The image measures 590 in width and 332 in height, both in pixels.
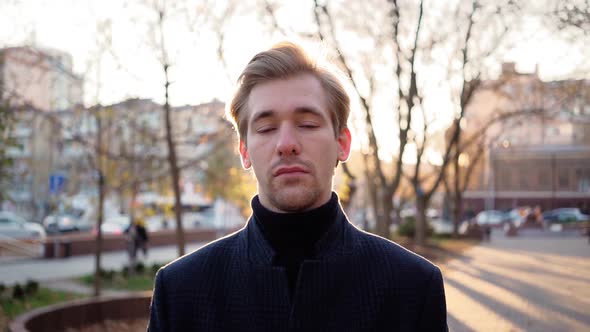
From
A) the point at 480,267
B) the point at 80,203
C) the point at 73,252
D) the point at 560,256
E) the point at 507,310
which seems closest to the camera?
the point at 507,310

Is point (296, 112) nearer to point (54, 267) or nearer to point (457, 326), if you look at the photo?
point (457, 326)

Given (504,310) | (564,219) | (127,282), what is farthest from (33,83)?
(564,219)

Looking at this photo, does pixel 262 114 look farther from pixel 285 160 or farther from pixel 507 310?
pixel 507 310

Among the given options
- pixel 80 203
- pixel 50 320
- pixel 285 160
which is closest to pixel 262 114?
pixel 285 160

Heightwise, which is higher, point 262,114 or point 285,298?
point 262,114

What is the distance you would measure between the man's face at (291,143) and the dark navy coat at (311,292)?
0.59 ft

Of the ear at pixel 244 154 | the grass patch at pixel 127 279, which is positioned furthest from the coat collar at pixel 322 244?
the grass patch at pixel 127 279

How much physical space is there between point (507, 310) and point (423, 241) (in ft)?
58.9

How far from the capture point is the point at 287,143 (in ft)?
7.88

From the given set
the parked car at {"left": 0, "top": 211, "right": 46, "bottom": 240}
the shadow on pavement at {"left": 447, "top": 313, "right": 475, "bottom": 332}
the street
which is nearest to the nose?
the shadow on pavement at {"left": 447, "top": 313, "right": 475, "bottom": 332}

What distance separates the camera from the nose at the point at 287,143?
2404mm

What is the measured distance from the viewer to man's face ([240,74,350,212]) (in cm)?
242

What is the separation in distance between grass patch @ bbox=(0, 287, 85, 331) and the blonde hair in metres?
9.17

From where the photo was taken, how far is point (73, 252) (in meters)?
27.7
